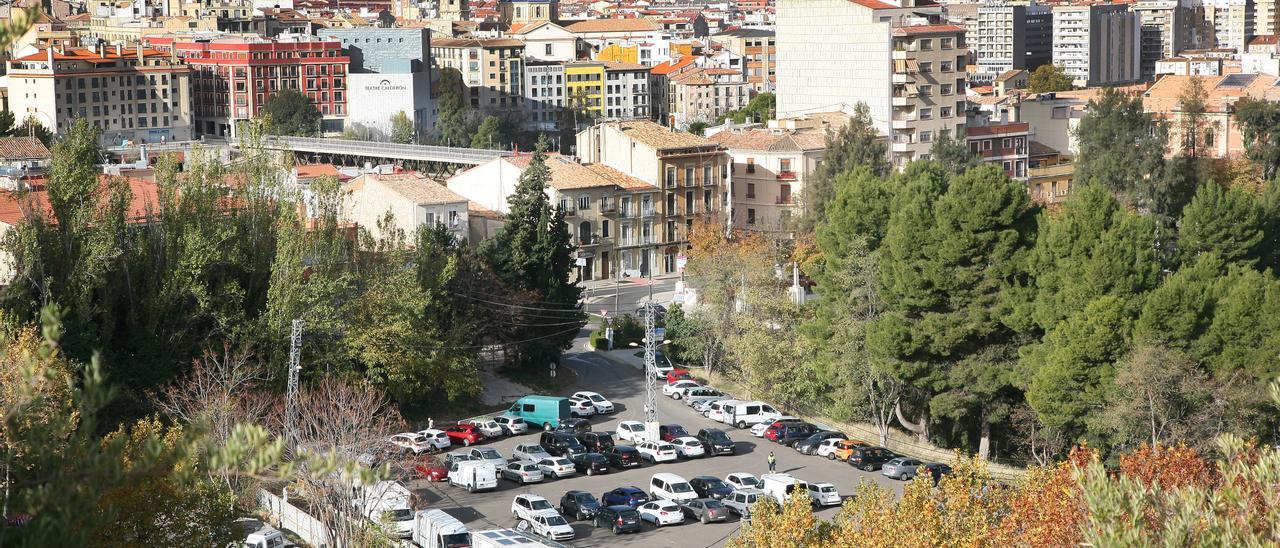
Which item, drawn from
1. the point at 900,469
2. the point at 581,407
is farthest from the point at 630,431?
the point at 900,469

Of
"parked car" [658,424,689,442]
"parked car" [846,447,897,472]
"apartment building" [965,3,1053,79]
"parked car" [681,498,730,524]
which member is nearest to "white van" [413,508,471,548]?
Result: "parked car" [681,498,730,524]

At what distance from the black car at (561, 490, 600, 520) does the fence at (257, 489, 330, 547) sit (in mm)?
4907

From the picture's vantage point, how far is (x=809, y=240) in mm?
51625

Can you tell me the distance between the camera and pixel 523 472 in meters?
32.6

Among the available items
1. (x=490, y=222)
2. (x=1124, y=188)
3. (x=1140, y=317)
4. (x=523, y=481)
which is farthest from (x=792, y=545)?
(x=1124, y=188)

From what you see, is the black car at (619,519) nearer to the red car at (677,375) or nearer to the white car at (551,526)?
the white car at (551,526)

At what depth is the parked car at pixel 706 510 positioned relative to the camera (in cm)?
2995

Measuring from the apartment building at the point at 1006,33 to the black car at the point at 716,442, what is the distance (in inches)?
5102

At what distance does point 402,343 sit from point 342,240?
9.09 feet

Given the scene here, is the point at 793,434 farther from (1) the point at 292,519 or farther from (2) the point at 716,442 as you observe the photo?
(1) the point at 292,519

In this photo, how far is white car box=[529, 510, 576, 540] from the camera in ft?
94.1

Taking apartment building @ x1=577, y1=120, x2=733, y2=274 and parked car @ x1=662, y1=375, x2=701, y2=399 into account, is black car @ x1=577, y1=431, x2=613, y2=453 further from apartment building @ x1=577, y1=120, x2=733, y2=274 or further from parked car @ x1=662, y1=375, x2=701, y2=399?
apartment building @ x1=577, y1=120, x2=733, y2=274

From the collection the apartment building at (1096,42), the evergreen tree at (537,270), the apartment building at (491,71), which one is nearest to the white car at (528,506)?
the evergreen tree at (537,270)

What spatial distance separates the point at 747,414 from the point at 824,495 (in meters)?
7.00
